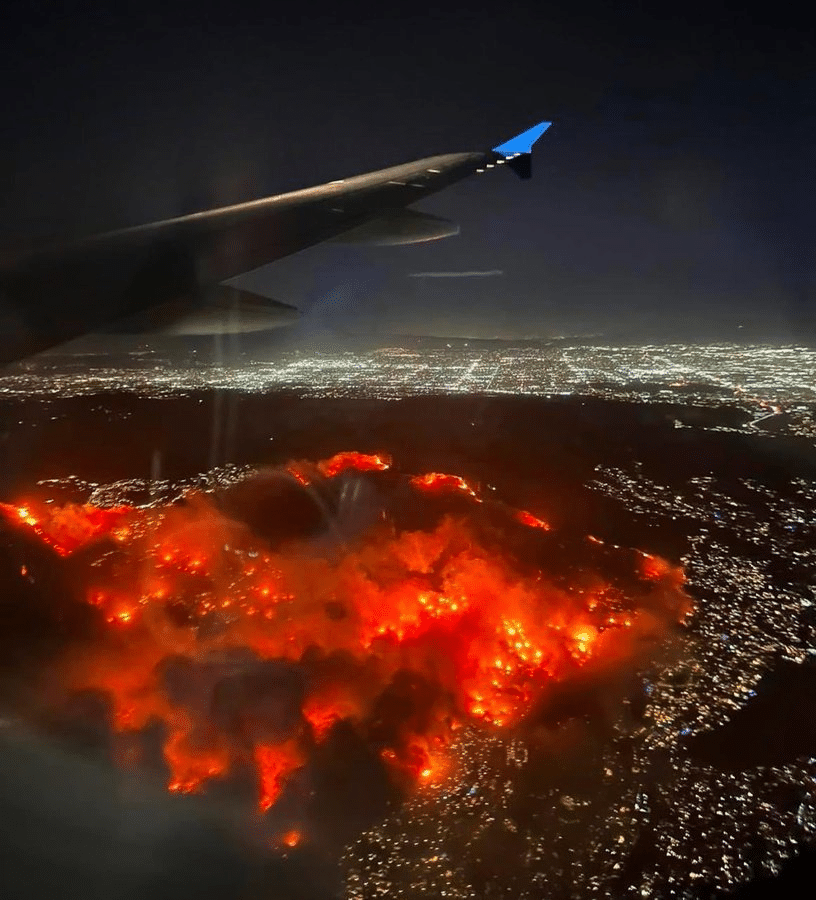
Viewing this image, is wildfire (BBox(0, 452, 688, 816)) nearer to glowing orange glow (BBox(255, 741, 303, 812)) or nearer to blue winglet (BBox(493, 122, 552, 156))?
glowing orange glow (BBox(255, 741, 303, 812))

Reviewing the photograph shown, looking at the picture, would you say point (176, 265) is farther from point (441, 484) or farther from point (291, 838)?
point (441, 484)

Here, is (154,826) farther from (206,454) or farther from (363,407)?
(363,407)

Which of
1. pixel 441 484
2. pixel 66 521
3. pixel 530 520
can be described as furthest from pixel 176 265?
pixel 441 484

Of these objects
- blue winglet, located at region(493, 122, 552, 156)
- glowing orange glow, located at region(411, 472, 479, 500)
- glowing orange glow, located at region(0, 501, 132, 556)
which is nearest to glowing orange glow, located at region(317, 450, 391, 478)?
glowing orange glow, located at region(411, 472, 479, 500)

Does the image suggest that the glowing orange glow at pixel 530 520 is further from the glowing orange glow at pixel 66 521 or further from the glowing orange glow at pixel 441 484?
the glowing orange glow at pixel 66 521

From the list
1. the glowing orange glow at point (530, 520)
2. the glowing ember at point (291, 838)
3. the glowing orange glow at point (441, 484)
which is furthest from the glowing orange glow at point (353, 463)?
the glowing ember at point (291, 838)

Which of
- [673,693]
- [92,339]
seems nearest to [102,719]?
[92,339]
